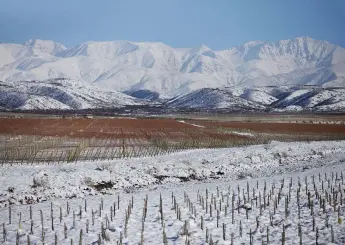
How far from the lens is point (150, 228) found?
12.9 meters

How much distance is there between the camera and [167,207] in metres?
15.6

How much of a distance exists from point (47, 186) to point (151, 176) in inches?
258

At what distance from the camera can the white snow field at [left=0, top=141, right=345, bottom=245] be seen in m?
11.9

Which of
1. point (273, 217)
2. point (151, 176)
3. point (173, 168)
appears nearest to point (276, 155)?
point (173, 168)

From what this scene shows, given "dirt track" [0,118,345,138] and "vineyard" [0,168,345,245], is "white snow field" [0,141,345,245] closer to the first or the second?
"vineyard" [0,168,345,245]

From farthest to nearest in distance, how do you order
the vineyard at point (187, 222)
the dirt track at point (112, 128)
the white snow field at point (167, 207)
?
1. the dirt track at point (112, 128)
2. the white snow field at point (167, 207)
3. the vineyard at point (187, 222)

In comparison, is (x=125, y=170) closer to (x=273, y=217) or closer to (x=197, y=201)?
(x=197, y=201)

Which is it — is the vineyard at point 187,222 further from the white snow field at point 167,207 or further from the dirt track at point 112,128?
→ the dirt track at point 112,128

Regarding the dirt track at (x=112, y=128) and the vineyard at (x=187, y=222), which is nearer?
the vineyard at (x=187, y=222)

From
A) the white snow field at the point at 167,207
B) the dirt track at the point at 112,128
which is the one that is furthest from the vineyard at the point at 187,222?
the dirt track at the point at 112,128

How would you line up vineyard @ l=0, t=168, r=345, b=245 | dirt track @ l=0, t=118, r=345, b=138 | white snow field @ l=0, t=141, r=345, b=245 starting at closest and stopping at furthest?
vineyard @ l=0, t=168, r=345, b=245, white snow field @ l=0, t=141, r=345, b=245, dirt track @ l=0, t=118, r=345, b=138

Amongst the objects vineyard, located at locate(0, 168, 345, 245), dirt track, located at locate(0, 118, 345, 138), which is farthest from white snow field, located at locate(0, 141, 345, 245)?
dirt track, located at locate(0, 118, 345, 138)

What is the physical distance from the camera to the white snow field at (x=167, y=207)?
1188 centimetres

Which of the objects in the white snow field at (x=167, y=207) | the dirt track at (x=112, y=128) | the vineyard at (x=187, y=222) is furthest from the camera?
the dirt track at (x=112, y=128)
